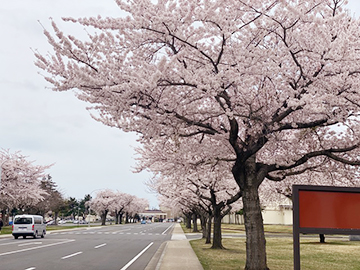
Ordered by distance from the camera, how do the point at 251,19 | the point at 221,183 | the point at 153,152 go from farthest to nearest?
the point at 221,183 < the point at 153,152 < the point at 251,19

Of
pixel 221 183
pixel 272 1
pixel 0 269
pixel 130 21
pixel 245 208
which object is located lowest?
pixel 0 269

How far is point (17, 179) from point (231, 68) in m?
42.2

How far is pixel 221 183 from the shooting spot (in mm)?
21609

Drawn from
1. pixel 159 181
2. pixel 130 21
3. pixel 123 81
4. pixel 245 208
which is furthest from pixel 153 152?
pixel 159 181

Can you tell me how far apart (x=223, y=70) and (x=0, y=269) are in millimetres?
10035

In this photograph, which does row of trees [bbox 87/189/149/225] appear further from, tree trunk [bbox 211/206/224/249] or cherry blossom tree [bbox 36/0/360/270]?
cherry blossom tree [bbox 36/0/360/270]

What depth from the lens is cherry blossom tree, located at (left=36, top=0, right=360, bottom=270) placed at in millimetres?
8789

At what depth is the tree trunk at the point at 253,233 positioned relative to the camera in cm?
1094

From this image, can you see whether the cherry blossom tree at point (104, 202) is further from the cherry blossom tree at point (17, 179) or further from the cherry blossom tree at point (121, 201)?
the cherry blossom tree at point (17, 179)

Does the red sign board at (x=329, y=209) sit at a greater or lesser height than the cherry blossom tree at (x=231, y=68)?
lesser

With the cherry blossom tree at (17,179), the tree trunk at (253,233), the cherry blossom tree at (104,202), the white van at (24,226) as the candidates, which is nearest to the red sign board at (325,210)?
the tree trunk at (253,233)

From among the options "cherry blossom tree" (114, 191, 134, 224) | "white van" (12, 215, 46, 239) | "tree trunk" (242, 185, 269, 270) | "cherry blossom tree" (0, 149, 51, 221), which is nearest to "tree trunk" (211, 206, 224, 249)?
"tree trunk" (242, 185, 269, 270)

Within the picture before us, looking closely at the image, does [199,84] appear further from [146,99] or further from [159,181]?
[159,181]

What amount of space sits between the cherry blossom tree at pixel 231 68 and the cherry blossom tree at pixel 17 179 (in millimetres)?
35614
